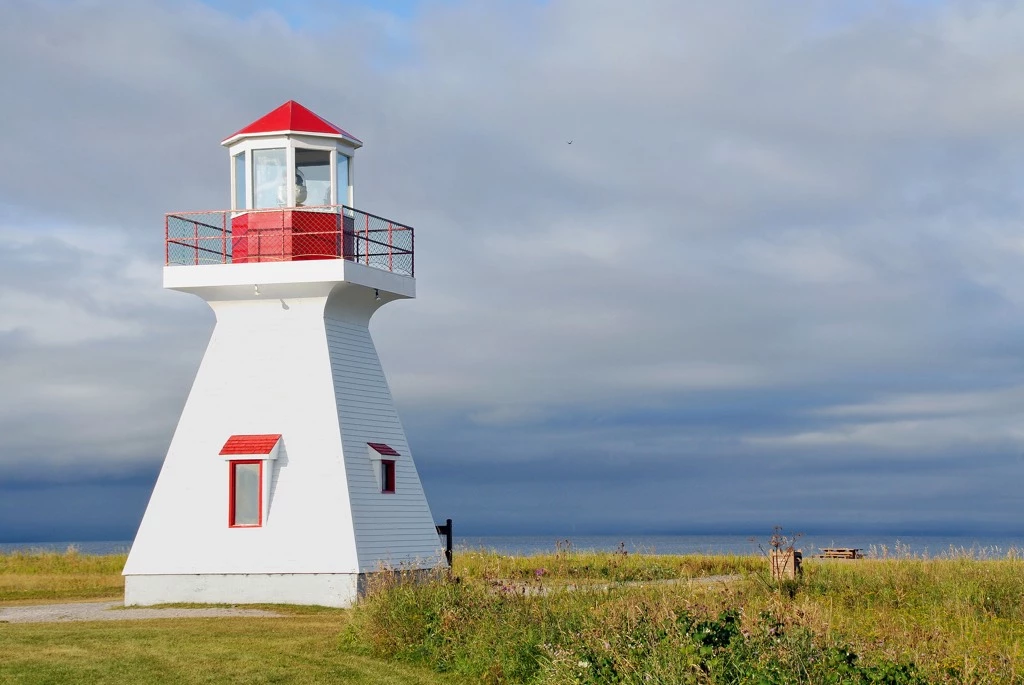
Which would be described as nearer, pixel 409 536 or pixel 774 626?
pixel 774 626

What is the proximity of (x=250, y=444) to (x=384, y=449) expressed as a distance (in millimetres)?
2645

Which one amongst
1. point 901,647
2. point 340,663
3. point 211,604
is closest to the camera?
point 901,647

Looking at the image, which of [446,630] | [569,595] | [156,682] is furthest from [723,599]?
[156,682]

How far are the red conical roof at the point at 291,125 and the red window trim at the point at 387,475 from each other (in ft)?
20.9

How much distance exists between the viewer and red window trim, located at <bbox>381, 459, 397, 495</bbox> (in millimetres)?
22984

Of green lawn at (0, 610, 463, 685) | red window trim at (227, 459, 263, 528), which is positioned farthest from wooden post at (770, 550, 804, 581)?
red window trim at (227, 459, 263, 528)

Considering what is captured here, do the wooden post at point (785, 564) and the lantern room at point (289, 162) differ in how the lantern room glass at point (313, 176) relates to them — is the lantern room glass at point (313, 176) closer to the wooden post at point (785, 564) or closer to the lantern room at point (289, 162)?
the lantern room at point (289, 162)

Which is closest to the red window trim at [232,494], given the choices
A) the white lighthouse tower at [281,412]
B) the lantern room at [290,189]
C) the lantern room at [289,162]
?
the white lighthouse tower at [281,412]

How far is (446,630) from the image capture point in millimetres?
15023

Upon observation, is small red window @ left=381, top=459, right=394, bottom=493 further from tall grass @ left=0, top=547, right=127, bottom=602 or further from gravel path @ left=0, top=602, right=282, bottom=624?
tall grass @ left=0, top=547, right=127, bottom=602

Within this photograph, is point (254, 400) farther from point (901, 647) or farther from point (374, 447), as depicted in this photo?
point (901, 647)

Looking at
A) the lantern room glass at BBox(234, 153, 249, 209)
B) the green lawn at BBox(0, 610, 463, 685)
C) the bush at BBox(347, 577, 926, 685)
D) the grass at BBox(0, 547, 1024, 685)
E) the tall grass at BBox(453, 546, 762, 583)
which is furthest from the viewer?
the tall grass at BBox(453, 546, 762, 583)

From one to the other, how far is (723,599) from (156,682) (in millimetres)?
6781

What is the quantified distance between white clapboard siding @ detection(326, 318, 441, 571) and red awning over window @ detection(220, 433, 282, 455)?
1.34m
